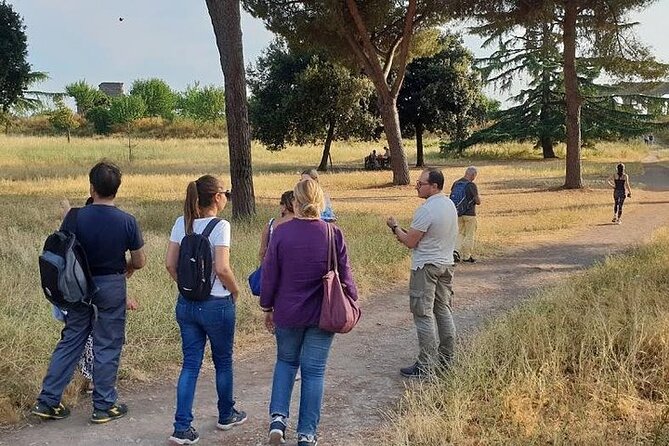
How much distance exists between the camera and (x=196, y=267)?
159 inches

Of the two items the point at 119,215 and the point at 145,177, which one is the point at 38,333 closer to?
the point at 119,215

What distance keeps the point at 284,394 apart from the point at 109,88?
104660mm

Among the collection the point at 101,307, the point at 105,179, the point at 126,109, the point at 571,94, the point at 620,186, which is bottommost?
the point at 101,307

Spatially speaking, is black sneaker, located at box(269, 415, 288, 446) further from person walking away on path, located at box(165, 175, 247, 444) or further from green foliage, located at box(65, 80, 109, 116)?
green foliage, located at box(65, 80, 109, 116)

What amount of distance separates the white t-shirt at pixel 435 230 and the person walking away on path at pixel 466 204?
16.5ft

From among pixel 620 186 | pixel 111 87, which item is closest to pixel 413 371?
pixel 620 186

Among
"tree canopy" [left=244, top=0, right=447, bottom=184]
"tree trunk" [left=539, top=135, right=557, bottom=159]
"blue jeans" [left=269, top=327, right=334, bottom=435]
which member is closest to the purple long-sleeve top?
"blue jeans" [left=269, top=327, right=334, bottom=435]

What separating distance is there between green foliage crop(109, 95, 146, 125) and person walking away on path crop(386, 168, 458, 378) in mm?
71774

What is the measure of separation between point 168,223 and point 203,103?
8490 centimetres

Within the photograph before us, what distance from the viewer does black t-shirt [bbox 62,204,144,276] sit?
14.4 feet

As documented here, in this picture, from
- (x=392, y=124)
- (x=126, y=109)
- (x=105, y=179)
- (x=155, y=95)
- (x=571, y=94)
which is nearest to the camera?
(x=105, y=179)

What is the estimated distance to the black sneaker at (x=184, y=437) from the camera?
13.5ft

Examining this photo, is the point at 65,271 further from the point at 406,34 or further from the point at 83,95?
the point at 83,95

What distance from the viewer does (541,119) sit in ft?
139
